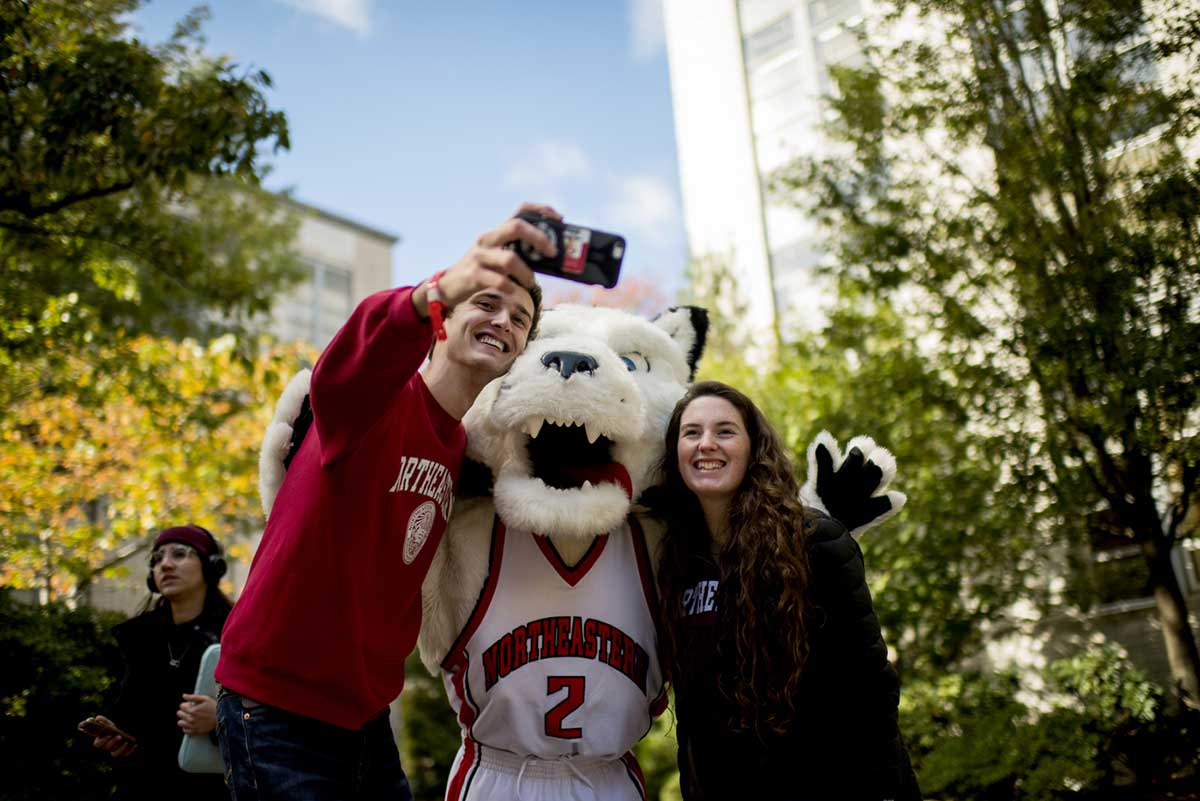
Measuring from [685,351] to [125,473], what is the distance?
8.94 m

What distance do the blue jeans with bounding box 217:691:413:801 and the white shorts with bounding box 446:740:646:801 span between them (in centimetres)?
64

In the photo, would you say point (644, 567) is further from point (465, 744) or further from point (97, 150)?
point (97, 150)

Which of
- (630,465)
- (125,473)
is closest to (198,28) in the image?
(125,473)

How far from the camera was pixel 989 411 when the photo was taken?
21.0 feet

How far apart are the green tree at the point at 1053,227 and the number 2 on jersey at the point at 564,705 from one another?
4316 millimetres

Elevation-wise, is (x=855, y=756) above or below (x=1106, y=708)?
above

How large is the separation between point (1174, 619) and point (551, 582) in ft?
19.0

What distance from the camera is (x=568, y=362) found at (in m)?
2.75

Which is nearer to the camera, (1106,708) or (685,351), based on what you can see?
(685,351)

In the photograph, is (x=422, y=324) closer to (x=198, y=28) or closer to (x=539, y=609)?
(x=539, y=609)

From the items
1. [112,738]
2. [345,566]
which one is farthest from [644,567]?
[112,738]

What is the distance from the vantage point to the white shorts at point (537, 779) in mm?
2744

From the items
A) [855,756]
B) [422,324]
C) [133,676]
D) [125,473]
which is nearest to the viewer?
[422,324]

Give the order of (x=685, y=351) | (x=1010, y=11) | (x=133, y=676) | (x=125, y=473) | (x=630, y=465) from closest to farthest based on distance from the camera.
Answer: (x=630, y=465) → (x=685, y=351) → (x=133, y=676) → (x=1010, y=11) → (x=125, y=473)
